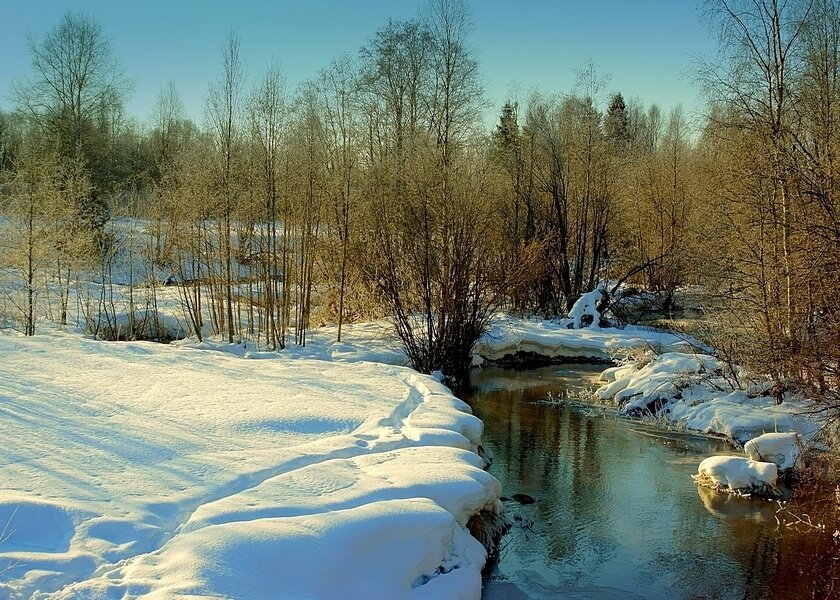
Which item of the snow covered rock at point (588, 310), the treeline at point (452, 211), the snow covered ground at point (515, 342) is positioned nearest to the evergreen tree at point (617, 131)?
the treeline at point (452, 211)

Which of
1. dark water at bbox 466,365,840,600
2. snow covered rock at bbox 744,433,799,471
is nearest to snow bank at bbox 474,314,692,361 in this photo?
dark water at bbox 466,365,840,600

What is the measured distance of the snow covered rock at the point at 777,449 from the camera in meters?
9.28

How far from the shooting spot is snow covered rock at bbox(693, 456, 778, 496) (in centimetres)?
864

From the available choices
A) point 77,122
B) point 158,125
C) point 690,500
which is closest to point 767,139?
point 690,500

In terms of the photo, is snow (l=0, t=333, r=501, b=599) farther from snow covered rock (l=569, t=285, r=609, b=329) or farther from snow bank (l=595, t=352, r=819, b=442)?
snow covered rock (l=569, t=285, r=609, b=329)

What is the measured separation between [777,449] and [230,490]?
7.49m

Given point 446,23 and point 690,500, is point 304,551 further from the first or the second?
point 446,23

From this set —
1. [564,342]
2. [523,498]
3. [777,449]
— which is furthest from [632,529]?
[564,342]

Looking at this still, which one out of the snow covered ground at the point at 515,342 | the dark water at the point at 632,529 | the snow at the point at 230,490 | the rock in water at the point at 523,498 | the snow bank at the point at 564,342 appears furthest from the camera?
the snow bank at the point at 564,342

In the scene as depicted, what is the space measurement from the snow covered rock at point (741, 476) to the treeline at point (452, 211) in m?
1.44

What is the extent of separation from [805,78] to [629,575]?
10000mm

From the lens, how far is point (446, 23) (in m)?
22.0

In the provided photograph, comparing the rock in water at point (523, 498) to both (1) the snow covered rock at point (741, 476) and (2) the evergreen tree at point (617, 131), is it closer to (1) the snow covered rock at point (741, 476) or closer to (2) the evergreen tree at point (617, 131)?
(1) the snow covered rock at point (741, 476)

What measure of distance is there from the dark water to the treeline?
74.9 inches
